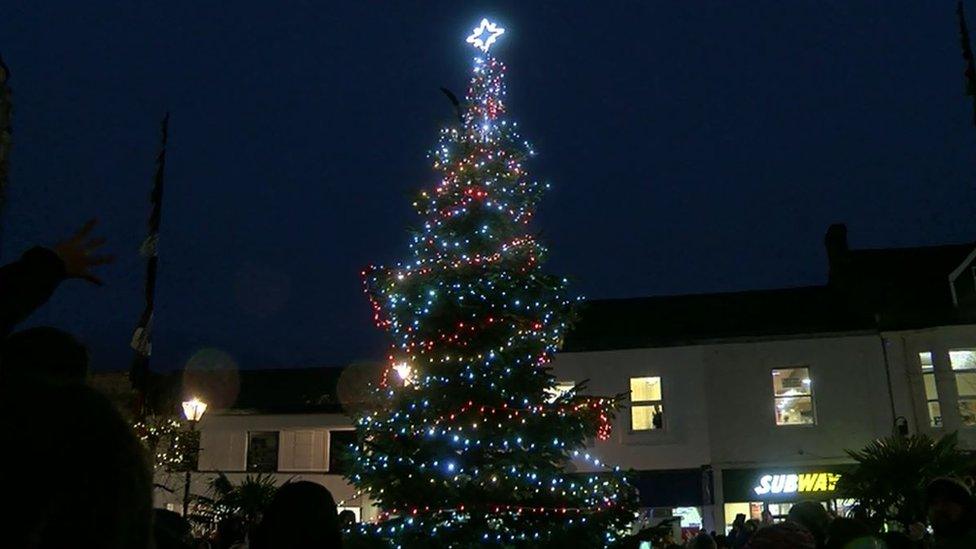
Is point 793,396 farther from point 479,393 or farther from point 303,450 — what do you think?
point 303,450

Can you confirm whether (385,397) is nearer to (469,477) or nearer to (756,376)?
(469,477)

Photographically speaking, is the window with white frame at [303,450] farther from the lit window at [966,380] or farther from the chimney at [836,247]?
the lit window at [966,380]

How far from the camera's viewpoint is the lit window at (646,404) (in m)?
24.8

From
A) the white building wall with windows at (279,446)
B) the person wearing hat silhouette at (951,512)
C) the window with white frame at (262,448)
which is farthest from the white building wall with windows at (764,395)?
the person wearing hat silhouette at (951,512)

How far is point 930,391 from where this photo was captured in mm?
23047

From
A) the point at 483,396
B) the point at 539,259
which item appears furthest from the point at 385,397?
the point at 539,259

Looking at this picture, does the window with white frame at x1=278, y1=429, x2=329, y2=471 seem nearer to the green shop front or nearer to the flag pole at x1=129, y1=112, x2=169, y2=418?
the flag pole at x1=129, y1=112, x2=169, y2=418

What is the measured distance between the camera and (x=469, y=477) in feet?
38.6

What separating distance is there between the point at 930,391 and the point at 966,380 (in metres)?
0.92

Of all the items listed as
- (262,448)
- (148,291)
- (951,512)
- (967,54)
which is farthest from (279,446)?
(951,512)

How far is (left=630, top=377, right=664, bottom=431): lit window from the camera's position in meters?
24.8

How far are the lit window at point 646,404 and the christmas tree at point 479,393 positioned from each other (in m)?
12.6

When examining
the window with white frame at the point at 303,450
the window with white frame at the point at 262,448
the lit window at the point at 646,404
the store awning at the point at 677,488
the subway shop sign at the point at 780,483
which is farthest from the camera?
the window with white frame at the point at 262,448

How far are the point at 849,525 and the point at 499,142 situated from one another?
9.08 metres
